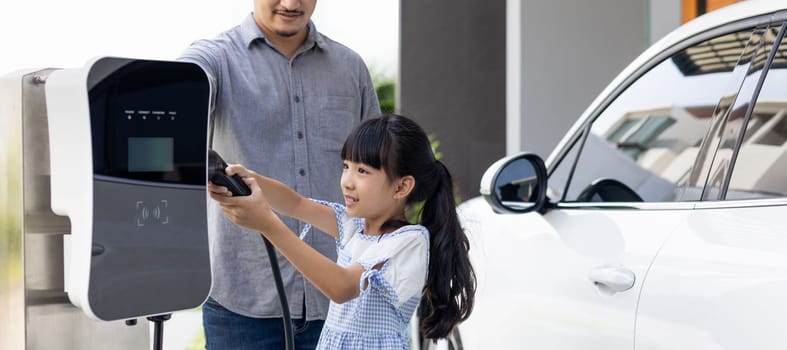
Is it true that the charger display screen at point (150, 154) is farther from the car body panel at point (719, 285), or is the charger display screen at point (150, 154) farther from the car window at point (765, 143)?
the car window at point (765, 143)

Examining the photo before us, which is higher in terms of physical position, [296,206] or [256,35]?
[256,35]

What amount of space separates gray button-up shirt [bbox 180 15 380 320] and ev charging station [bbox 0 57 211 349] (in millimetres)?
958

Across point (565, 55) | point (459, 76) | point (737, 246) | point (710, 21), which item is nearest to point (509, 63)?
point (565, 55)

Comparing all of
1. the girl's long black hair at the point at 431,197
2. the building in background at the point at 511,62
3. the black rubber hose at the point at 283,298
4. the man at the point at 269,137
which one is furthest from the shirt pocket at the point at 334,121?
the building in background at the point at 511,62

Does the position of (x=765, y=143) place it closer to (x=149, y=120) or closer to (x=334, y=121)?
(x=334, y=121)

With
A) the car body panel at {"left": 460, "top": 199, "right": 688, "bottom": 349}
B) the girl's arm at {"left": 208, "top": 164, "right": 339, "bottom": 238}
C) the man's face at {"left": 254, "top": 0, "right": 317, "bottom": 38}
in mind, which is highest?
the man's face at {"left": 254, "top": 0, "right": 317, "bottom": 38}

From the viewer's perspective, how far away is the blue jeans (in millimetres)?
2975

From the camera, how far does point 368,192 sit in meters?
2.66

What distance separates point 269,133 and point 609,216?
2.91 ft

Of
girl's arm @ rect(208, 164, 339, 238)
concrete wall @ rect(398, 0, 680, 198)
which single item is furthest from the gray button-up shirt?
concrete wall @ rect(398, 0, 680, 198)

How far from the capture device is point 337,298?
2486 mm

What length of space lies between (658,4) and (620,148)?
16.6 feet

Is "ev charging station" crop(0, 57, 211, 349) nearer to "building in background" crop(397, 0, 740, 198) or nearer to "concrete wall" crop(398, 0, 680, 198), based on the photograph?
"building in background" crop(397, 0, 740, 198)

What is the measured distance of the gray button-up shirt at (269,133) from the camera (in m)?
2.99
